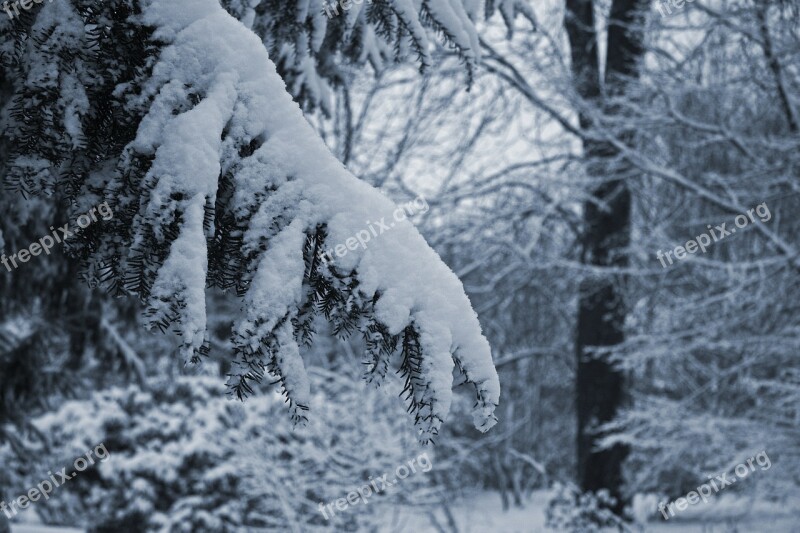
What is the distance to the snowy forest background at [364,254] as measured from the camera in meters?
1.47

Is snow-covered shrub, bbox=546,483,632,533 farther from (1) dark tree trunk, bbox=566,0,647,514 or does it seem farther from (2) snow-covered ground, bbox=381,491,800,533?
(1) dark tree trunk, bbox=566,0,647,514

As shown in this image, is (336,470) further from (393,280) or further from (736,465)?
(393,280)

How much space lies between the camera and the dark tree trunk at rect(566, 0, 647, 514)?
759cm

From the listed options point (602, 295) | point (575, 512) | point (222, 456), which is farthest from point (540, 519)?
point (222, 456)

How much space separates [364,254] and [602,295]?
6732 millimetres

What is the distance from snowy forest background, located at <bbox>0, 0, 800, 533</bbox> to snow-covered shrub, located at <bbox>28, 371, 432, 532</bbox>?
0.14ft

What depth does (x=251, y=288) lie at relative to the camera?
1.41 m

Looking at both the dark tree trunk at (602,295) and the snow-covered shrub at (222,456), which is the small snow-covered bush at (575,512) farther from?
the snow-covered shrub at (222,456)

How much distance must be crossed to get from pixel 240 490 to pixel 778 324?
6.07 meters

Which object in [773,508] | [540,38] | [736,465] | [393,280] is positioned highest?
[540,38]

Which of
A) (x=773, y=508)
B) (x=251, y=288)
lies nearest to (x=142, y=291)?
(x=251, y=288)

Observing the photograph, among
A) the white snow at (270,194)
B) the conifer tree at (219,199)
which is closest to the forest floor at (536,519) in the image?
the conifer tree at (219,199)

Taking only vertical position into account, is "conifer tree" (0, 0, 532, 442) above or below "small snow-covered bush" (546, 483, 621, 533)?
above

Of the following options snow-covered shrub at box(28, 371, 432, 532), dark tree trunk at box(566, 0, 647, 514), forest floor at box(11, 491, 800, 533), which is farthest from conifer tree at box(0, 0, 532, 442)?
dark tree trunk at box(566, 0, 647, 514)
